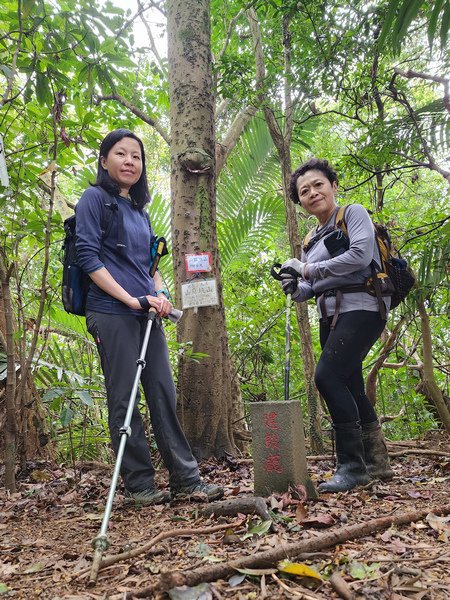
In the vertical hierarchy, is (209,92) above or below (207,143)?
above

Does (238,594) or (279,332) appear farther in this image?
(279,332)

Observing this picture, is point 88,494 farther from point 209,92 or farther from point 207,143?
point 209,92

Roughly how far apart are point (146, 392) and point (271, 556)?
1.38 m

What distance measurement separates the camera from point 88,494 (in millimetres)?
3150

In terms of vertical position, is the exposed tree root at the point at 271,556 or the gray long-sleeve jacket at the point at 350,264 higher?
the gray long-sleeve jacket at the point at 350,264

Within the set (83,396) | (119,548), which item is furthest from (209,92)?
(119,548)

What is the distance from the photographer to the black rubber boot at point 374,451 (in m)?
3.09

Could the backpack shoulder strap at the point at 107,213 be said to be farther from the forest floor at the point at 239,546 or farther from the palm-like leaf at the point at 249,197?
the palm-like leaf at the point at 249,197

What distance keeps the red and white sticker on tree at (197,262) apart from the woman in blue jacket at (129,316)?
2.96 feet

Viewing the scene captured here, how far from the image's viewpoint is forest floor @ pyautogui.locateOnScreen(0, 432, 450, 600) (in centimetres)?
154

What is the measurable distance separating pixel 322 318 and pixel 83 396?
4.67ft

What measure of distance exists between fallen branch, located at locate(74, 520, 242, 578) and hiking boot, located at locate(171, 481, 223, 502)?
496 mm

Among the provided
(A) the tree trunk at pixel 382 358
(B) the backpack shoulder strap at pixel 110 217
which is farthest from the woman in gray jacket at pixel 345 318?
(A) the tree trunk at pixel 382 358

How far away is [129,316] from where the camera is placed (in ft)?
9.20
